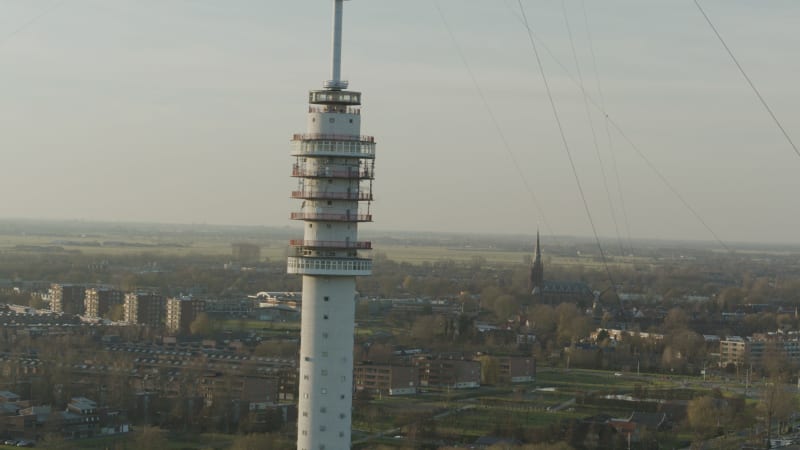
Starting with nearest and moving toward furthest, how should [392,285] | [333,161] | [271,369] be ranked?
1. [333,161]
2. [271,369]
3. [392,285]

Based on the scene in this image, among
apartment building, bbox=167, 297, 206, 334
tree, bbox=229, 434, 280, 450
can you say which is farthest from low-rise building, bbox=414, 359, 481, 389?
apartment building, bbox=167, 297, 206, 334

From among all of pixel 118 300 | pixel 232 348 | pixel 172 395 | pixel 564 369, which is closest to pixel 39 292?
pixel 118 300

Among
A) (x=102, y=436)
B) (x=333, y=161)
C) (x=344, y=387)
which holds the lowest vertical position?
(x=102, y=436)

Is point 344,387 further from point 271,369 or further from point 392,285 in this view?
point 392,285

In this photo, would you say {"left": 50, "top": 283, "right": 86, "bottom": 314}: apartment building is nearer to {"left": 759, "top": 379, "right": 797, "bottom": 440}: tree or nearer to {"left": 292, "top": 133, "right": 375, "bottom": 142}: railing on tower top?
{"left": 759, "top": 379, "right": 797, "bottom": 440}: tree

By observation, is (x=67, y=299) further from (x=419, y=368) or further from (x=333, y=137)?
(x=333, y=137)

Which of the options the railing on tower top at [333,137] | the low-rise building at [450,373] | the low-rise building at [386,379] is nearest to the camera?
the railing on tower top at [333,137]

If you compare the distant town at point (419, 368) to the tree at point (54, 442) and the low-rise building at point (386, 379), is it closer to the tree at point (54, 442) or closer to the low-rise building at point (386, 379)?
the low-rise building at point (386, 379)

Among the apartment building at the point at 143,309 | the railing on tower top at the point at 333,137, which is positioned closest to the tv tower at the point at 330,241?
the railing on tower top at the point at 333,137

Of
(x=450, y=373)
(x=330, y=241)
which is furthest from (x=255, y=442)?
(x=450, y=373)
